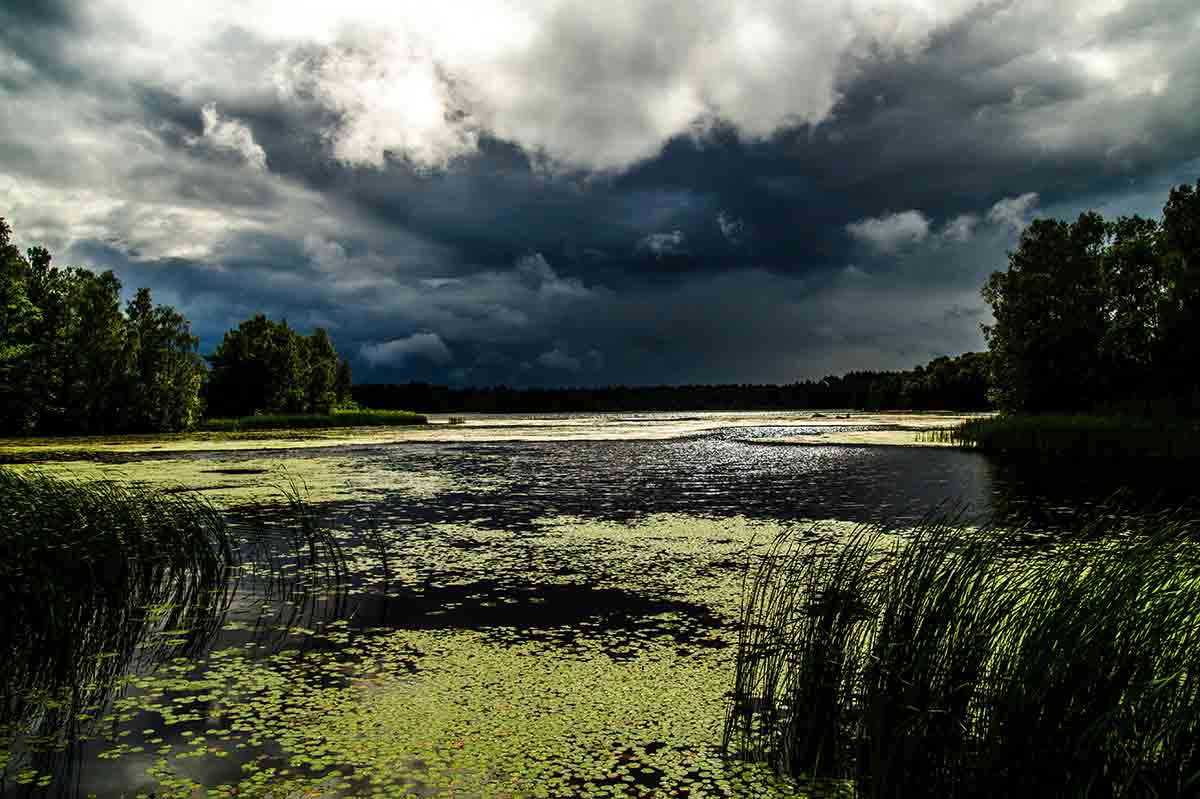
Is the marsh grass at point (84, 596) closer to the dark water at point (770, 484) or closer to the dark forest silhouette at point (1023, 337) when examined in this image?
the dark water at point (770, 484)

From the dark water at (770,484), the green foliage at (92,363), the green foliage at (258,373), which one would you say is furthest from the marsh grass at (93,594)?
the green foliage at (258,373)

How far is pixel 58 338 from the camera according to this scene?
5203 cm

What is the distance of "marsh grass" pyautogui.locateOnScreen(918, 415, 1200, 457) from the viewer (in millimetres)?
28109

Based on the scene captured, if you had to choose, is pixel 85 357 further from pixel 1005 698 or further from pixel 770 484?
pixel 1005 698

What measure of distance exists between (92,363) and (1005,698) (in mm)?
63674

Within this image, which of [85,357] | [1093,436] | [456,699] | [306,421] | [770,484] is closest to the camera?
[456,699]

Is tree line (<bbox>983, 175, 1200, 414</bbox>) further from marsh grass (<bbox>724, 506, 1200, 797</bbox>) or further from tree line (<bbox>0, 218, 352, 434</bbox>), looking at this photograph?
tree line (<bbox>0, 218, 352, 434</bbox>)

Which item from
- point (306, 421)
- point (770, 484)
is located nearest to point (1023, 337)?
point (770, 484)

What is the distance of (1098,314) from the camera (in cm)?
4847

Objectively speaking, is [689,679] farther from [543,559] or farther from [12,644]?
[12,644]

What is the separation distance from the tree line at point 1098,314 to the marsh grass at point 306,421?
57469mm

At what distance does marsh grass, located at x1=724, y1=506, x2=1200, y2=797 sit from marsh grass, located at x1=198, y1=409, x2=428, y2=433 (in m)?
61.4

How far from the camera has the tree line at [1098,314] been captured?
132 feet

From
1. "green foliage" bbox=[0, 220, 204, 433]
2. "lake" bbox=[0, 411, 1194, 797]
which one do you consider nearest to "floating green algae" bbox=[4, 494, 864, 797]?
"lake" bbox=[0, 411, 1194, 797]
